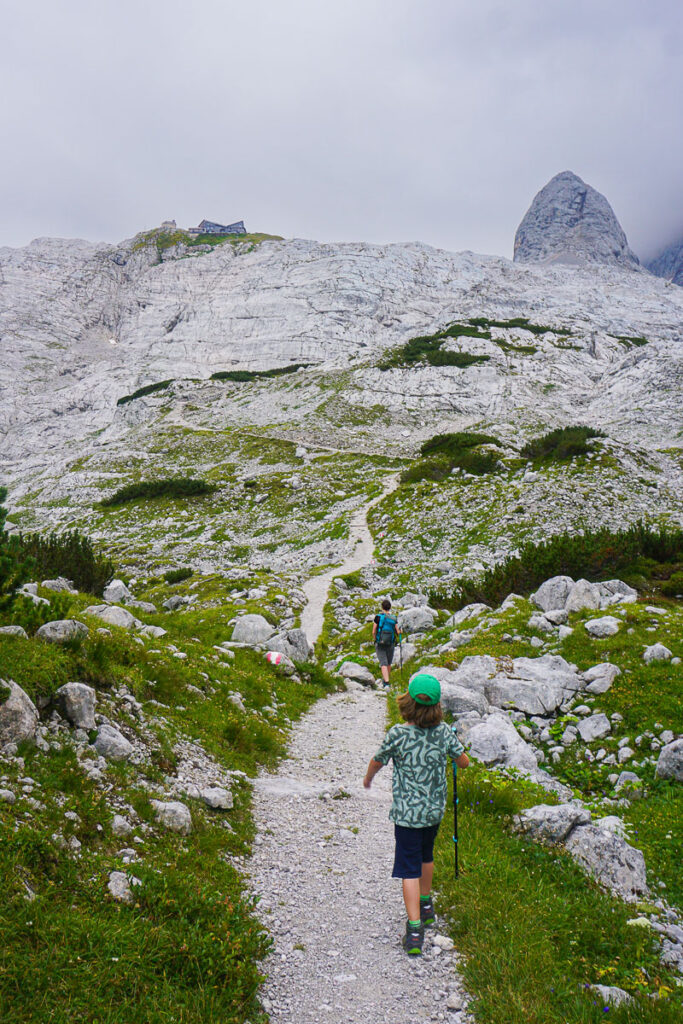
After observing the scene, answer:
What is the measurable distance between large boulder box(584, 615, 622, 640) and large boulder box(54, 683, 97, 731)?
1206 centimetres

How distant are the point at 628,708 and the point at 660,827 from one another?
3.28 metres

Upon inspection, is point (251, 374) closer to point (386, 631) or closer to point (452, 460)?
point (452, 460)

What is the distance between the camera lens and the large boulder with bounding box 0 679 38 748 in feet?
18.7

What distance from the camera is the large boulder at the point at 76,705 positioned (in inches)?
269

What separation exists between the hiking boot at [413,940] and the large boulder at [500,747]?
438 cm

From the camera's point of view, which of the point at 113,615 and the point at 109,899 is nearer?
the point at 109,899

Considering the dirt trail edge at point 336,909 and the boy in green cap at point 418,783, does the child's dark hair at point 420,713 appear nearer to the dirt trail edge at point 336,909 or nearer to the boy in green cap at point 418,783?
the boy in green cap at point 418,783

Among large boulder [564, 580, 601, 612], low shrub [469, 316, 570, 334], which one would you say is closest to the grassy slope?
large boulder [564, 580, 601, 612]

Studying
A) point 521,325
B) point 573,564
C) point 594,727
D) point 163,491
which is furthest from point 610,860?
point 521,325

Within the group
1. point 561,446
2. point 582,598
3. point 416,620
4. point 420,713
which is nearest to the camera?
point 420,713

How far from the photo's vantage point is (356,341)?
140625mm

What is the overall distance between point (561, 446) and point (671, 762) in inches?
1461

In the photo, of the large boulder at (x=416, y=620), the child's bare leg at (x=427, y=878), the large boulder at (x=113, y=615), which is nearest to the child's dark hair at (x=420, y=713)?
the child's bare leg at (x=427, y=878)

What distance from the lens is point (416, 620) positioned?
20109 mm
